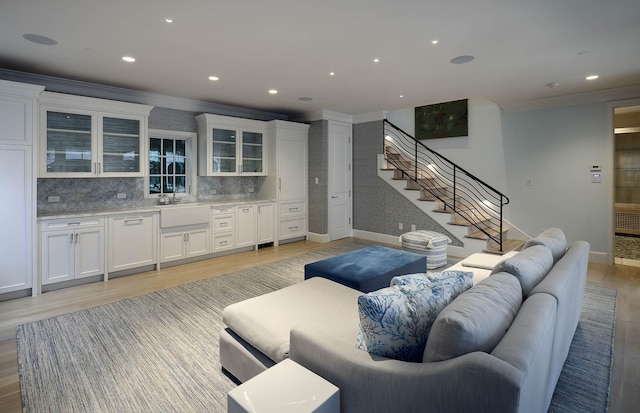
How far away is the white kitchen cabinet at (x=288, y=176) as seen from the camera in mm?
6496

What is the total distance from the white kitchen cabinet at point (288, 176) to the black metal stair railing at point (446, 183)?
5.58 ft

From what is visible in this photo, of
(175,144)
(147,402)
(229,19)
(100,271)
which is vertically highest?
(229,19)

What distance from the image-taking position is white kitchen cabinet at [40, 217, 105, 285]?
3.96m

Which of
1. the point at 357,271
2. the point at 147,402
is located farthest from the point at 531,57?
the point at 147,402

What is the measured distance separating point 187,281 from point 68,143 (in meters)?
2.29

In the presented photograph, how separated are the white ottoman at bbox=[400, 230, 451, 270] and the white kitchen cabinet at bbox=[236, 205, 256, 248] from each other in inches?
105

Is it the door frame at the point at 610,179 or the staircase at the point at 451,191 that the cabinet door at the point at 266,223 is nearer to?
the staircase at the point at 451,191

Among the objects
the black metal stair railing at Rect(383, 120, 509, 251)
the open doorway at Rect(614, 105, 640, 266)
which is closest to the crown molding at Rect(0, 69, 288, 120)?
the black metal stair railing at Rect(383, 120, 509, 251)

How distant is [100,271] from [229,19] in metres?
3.50

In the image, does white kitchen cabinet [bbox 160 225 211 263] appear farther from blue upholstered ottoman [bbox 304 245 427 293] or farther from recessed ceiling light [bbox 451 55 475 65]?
recessed ceiling light [bbox 451 55 475 65]

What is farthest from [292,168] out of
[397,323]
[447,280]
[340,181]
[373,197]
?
[397,323]

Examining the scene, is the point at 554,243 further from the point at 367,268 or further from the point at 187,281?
the point at 187,281

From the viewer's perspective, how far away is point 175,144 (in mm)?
5816

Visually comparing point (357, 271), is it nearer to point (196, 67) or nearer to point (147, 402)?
point (147, 402)
